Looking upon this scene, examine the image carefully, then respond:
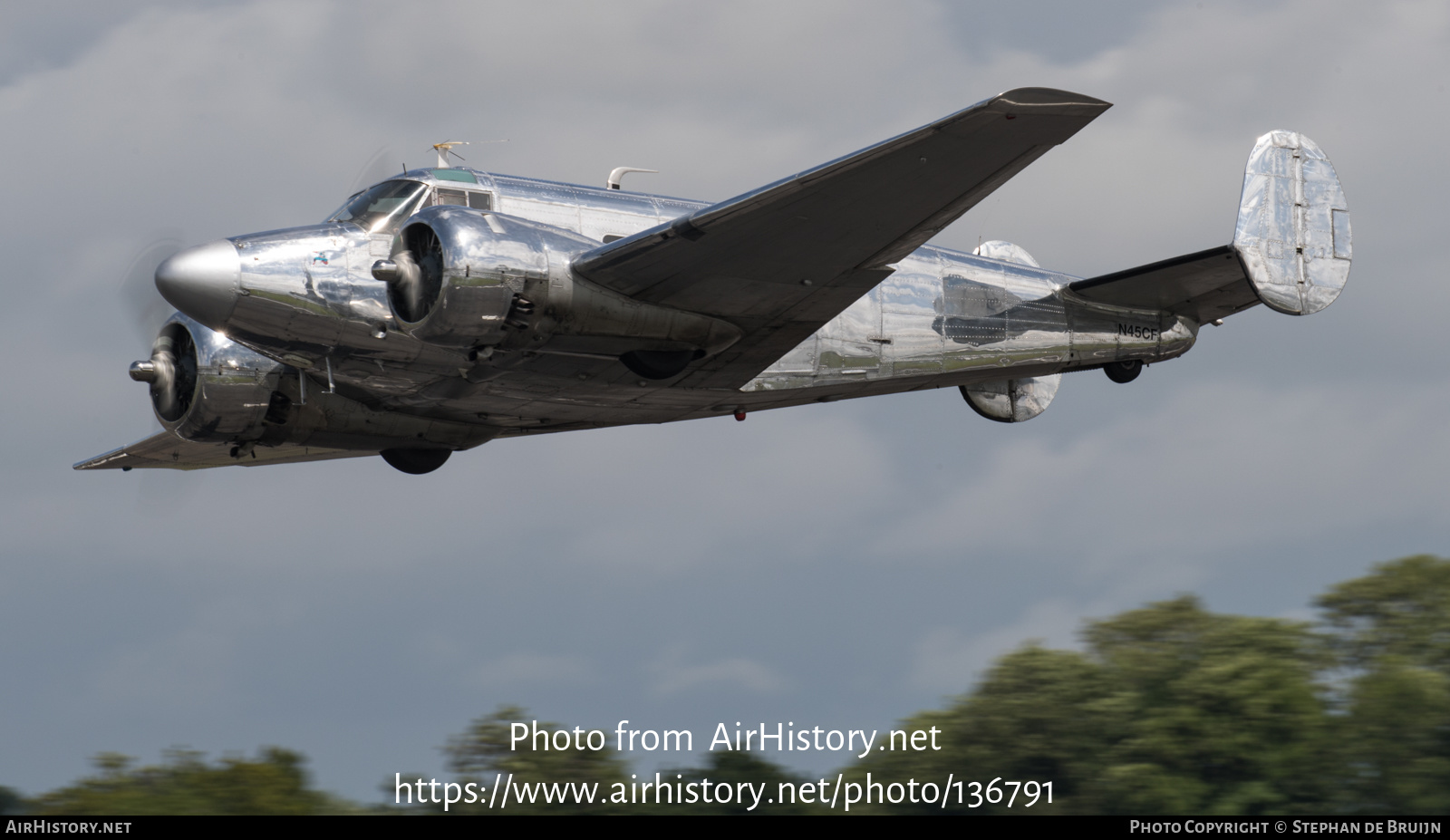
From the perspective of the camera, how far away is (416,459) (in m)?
16.1

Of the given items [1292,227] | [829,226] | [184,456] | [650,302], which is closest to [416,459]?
[184,456]

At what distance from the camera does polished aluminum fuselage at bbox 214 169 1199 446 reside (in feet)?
42.3

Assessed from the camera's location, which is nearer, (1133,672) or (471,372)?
(471,372)

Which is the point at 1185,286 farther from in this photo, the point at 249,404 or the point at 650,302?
the point at 249,404

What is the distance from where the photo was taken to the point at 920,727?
26641 millimetres


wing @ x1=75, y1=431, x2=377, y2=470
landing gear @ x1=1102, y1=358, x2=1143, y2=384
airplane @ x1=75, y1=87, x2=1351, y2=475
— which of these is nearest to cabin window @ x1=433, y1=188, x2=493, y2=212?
airplane @ x1=75, y1=87, x2=1351, y2=475

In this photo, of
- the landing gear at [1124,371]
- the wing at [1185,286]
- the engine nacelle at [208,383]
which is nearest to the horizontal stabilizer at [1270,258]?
the wing at [1185,286]

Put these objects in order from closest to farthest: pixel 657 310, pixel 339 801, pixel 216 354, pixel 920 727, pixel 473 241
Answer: pixel 473 241 → pixel 657 310 → pixel 216 354 → pixel 339 801 → pixel 920 727

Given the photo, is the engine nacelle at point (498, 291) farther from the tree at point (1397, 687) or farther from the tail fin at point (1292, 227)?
the tree at point (1397, 687)

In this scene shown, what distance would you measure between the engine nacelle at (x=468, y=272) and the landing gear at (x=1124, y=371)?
7152mm

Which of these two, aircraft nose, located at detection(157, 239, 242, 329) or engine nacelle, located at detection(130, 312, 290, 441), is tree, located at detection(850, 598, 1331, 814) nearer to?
engine nacelle, located at detection(130, 312, 290, 441)

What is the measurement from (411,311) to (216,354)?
3331 millimetres
